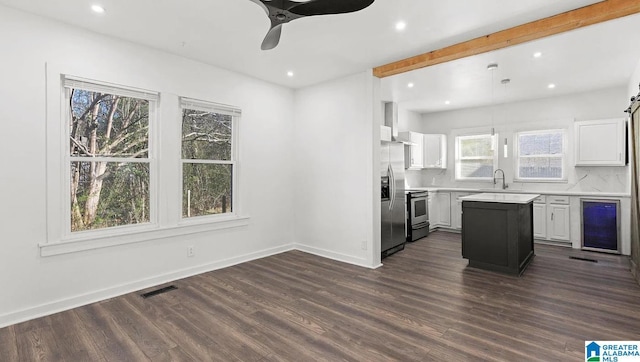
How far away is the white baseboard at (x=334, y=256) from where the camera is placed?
449 centimetres

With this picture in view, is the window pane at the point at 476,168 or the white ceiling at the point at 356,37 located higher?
the white ceiling at the point at 356,37

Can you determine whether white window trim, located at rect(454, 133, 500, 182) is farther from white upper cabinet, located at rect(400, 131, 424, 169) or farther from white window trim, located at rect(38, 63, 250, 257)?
white window trim, located at rect(38, 63, 250, 257)

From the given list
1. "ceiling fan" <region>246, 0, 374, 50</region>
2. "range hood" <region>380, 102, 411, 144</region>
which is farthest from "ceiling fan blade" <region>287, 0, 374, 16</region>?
"range hood" <region>380, 102, 411, 144</region>

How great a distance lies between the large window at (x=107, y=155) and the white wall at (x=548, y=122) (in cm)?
619

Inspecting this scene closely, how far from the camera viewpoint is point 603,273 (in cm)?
402

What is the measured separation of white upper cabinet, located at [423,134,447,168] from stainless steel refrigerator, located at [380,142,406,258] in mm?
2021

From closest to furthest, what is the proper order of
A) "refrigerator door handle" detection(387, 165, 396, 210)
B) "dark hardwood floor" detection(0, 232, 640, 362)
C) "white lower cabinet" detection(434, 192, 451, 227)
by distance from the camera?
"dark hardwood floor" detection(0, 232, 640, 362) < "refrigerator door handle" detection(387, 165, 396, 210) < "white lower cabinet" detection(434, 192, 451, 227)

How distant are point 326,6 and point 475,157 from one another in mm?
5994

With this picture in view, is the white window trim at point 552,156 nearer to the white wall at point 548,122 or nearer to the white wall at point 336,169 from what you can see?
the white wall at point 548,122

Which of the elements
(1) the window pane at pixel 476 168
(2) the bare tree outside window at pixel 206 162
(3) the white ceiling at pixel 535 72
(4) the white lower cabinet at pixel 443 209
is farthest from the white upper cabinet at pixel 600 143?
(2) the bare tree outside window at pixel 206 162

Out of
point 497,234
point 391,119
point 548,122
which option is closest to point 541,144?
point 548,122

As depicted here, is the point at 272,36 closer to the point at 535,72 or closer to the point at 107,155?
the point at 107,155

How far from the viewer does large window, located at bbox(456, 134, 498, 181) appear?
22.4 feet

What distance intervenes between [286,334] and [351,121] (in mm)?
3054
